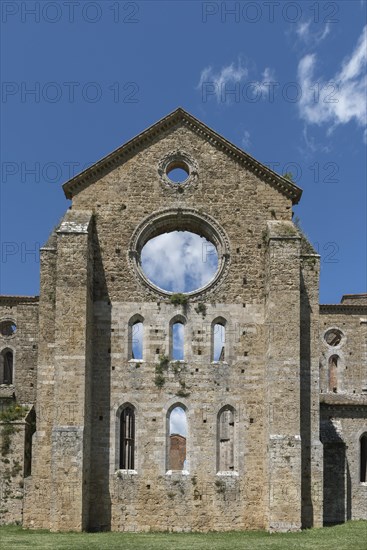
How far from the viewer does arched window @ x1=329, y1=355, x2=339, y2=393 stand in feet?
128

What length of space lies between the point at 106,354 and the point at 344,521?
9.76 meters

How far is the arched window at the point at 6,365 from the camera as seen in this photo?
4141 centimetres

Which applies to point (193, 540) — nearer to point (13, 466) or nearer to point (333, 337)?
point (13, 466)

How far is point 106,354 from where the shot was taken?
2297cm

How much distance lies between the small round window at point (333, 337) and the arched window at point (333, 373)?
726 millimetres

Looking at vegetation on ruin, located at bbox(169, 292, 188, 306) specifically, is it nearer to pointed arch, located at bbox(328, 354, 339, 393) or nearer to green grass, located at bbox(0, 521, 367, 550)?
green grass, located at bbox(0, 521, 367, 550)

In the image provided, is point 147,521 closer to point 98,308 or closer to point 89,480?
point 89,480

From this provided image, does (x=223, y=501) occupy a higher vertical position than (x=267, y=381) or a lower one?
lower

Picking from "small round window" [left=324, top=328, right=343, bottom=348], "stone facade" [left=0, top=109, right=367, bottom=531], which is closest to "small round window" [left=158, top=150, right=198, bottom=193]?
"stone facade" [left=0, top=109, right=367, bottom=531]

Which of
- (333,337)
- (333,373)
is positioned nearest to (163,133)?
(333,337)

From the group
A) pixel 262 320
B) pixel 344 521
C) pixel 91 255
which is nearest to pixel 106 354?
pixel 91 255

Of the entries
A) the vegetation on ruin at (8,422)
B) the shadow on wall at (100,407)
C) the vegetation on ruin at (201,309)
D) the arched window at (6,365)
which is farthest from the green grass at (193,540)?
the arched window at (6,365)

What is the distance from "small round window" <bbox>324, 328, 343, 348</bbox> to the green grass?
17983mm

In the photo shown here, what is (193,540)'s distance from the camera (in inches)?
766
